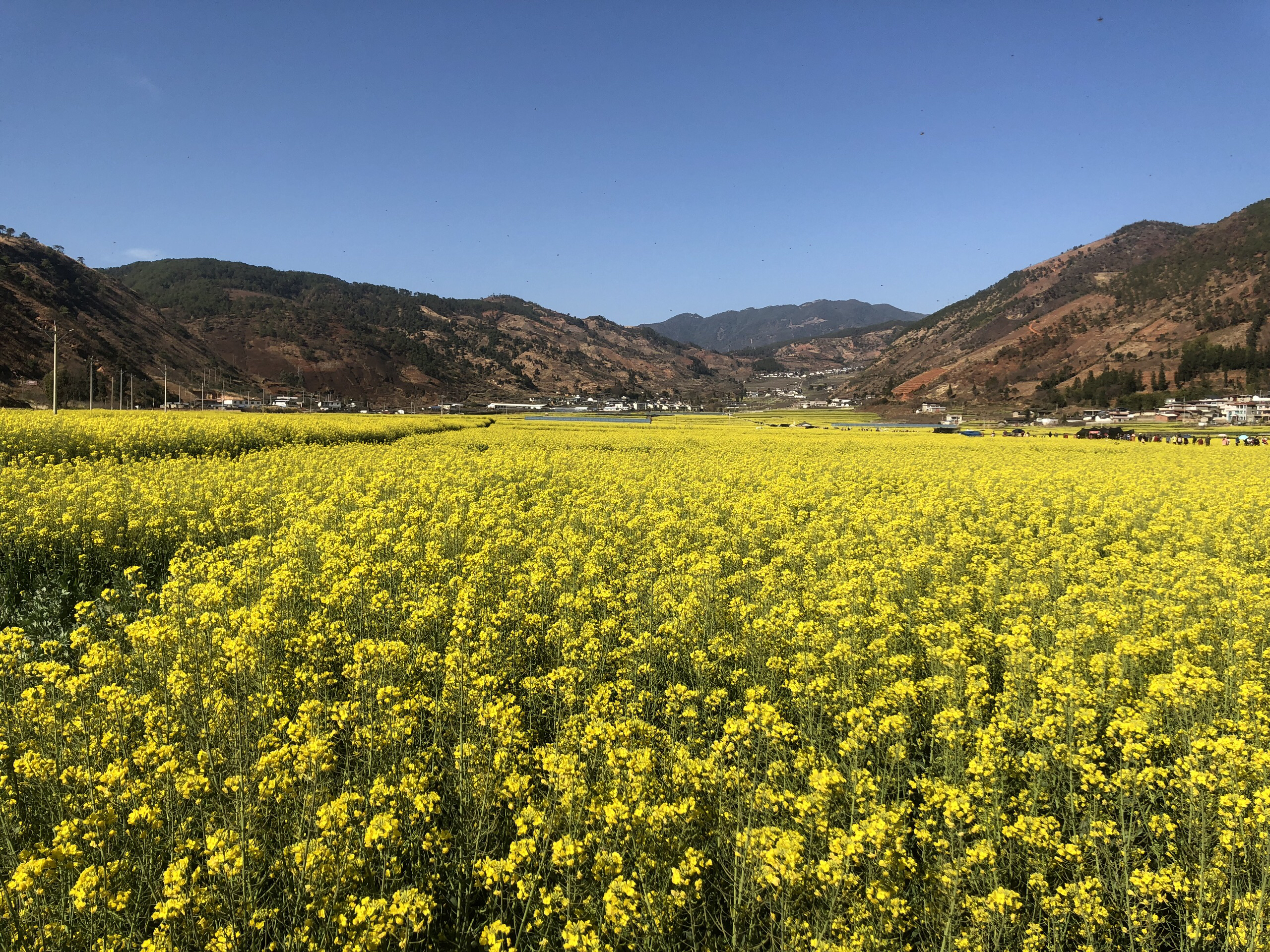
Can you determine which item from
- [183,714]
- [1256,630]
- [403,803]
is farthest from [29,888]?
[1256,630]

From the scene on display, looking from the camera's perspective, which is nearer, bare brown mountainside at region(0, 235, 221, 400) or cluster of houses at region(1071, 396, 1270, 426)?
cluster of houses at region(1071, 396, 1270, 426)

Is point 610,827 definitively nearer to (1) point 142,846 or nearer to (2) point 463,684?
(2) point 463,684

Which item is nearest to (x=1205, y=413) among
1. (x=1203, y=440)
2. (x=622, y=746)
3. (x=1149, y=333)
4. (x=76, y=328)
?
(x=1203, y=440)

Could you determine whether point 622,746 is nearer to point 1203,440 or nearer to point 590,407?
point 1203,440

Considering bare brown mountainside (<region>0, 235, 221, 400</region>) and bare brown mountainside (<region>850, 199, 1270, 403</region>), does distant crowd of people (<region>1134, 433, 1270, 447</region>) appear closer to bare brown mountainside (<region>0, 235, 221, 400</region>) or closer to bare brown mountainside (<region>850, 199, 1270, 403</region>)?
bare brown mountainside (<region>850, 199, 1270, 403</region>)

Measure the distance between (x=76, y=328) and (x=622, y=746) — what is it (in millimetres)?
163943

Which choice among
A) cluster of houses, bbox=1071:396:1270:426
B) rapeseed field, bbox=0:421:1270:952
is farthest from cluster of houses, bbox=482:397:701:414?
rapeseed field, bbox=0:421:1270:952

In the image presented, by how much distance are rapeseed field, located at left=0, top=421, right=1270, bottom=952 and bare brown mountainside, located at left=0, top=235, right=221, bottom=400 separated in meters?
103

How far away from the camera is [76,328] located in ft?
397

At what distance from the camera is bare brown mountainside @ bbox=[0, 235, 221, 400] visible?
101188 millimetres

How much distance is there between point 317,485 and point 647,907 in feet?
49.8

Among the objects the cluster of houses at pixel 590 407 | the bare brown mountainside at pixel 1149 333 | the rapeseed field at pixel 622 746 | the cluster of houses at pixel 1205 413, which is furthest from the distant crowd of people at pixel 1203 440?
the cluster of houses at pixel 590 407

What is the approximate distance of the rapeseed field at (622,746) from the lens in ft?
11.8

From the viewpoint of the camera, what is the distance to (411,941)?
3.46 m
